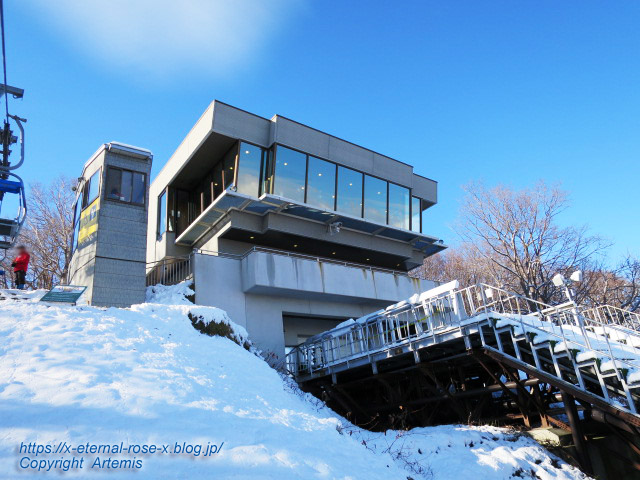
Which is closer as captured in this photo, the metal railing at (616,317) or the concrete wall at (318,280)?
the metal railing at (616,317)

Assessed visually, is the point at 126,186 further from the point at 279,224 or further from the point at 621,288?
the point at 621,288

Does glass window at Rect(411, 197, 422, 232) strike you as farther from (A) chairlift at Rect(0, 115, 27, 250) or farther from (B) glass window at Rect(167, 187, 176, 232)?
(A) chairlift at Rect(0, 115, 27, 250)

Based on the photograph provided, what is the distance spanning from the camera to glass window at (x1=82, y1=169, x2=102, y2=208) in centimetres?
1589

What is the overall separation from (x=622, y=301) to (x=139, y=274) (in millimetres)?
27948

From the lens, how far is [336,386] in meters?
16.3

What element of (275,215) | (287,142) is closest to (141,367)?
(275,215)

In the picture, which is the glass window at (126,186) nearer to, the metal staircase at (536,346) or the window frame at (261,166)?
the window frame at (261,166)

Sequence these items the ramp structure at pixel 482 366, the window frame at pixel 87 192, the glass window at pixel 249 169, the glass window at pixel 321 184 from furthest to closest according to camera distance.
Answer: the glass window at pixel 321 184 → the glass window at pixel 249 169 → the window frame at pixel 87 192 → the ramp structure at pixel 482 366

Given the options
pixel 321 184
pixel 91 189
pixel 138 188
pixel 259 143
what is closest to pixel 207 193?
pixel 259 143

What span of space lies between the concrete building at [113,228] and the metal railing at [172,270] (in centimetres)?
368

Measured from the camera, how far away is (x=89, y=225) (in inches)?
615

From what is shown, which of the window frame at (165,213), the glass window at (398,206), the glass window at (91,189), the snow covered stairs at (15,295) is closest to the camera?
the snow covered stairs at (15,295)

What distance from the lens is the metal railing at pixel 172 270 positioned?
19.2 metres

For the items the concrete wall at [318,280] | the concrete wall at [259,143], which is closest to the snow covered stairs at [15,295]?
the concrete wall at [318,280]
